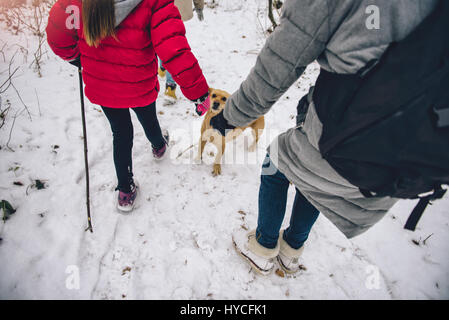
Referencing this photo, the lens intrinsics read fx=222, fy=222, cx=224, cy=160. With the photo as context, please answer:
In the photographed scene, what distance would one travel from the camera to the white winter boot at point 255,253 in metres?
1.67

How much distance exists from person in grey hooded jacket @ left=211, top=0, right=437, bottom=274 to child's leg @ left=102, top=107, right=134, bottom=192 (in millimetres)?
885

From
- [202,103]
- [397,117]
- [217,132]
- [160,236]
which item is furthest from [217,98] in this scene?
[397,117]

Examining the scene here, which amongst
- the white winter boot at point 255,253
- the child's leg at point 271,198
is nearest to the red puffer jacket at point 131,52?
the child's leg at point 271,198

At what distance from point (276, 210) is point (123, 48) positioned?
1.40m

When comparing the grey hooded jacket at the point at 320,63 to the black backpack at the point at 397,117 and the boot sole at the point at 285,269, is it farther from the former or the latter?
the boot sole at the point at 285,269

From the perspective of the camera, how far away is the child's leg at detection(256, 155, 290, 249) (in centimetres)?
131

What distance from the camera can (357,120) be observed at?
0.74 m

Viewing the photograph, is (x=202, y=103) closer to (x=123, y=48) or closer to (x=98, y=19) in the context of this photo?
(x=123, y=48)

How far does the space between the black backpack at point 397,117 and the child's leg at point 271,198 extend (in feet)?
1.54

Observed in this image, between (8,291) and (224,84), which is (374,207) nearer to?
(8,291)

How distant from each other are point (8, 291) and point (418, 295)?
304 centimetres

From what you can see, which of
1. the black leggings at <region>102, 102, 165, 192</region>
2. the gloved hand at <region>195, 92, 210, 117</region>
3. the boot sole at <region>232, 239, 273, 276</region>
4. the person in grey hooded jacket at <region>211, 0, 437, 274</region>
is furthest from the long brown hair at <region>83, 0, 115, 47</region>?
the boot sole at <region>232, 239, 273, 276</region>

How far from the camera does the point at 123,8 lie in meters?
1.21
